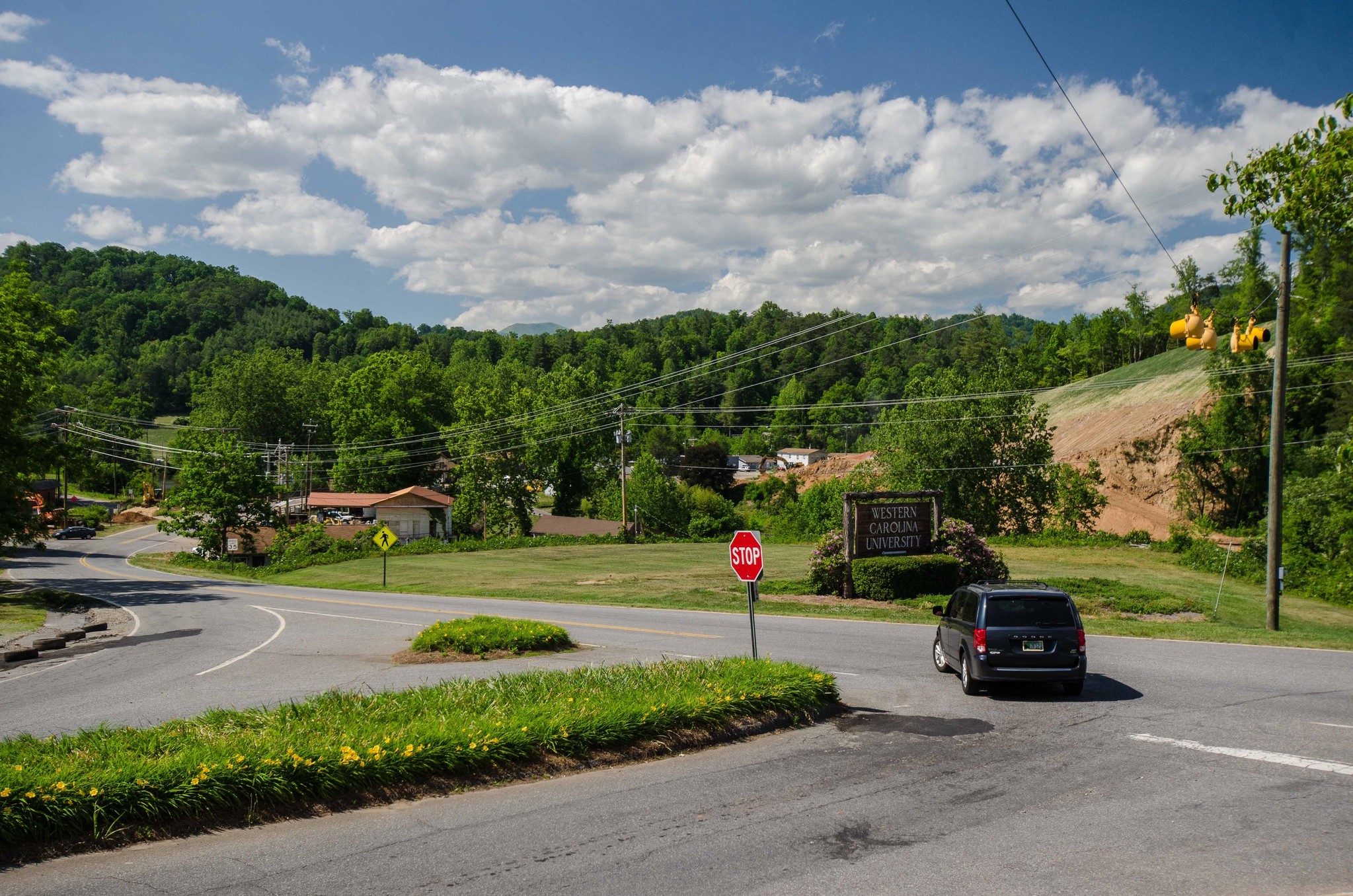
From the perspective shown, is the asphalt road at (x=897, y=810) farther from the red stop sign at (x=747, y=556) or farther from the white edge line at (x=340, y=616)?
the white edge line at (x=340, y=616)

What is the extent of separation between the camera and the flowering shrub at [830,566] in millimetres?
29547

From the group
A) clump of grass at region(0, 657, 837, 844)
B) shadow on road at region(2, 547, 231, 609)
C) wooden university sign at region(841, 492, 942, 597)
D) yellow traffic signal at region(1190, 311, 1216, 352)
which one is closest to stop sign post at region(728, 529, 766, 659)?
clump of grass at region(0, 657, 837, 844)

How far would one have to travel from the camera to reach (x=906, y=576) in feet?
90.0

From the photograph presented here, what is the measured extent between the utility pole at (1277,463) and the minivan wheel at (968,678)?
14.0 metres

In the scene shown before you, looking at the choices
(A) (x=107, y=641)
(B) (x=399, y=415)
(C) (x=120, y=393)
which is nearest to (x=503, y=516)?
(B) (x=399, y=415)

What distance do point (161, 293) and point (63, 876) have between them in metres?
216

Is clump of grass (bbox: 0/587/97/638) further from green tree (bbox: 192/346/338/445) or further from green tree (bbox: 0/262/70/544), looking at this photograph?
green tree (bbox: 192/346/338/445)

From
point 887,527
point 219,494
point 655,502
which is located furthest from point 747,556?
point 655,502

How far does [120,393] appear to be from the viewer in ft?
494

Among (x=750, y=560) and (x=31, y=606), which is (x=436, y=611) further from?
(x=750, y=560)

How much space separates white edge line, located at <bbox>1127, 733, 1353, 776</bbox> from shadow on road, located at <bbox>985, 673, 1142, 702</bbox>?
2.33m

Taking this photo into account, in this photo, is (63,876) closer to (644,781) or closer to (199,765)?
(199,765)

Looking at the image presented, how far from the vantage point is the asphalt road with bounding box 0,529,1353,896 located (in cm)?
599

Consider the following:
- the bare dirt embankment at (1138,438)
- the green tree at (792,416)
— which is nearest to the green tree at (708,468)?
the bare dirt embankment at (1138,438)
